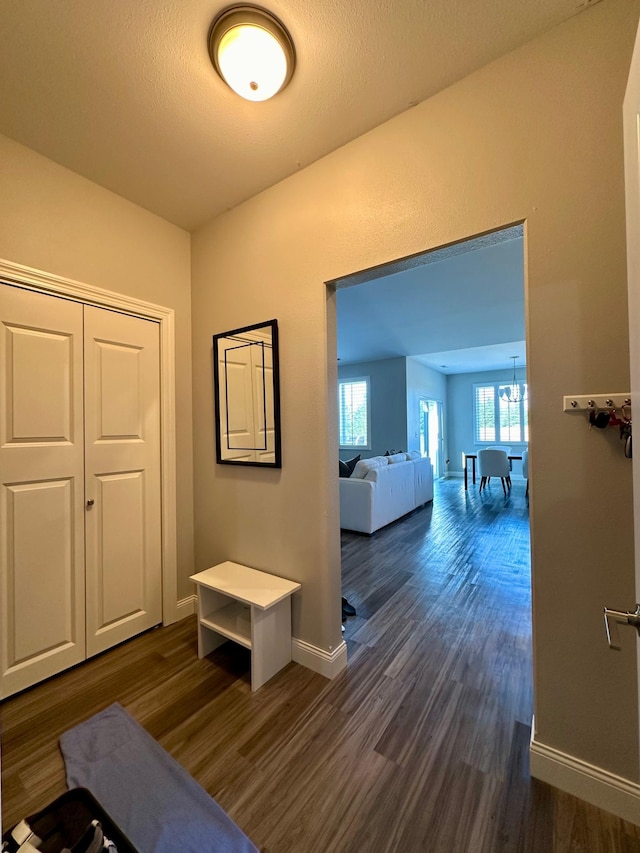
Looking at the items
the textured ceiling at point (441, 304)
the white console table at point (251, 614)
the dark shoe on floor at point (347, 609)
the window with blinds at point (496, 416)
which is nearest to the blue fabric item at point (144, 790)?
the white console table at point (251, 614)

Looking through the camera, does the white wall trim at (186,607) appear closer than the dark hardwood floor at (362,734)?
No

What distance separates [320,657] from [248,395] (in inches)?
60.3

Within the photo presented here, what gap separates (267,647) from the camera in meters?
1.78

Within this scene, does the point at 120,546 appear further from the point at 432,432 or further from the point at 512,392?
the point at 512,392

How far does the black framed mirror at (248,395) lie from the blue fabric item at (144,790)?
4.35ft

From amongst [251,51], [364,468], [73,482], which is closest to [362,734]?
[73,482]

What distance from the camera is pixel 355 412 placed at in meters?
7.63

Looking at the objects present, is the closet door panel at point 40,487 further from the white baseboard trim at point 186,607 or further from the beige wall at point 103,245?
the white baseboard trim at point 186,607

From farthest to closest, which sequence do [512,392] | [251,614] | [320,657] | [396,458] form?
1. [512,392]
2. [396,458]
3. [320,657]
4. [251,614]

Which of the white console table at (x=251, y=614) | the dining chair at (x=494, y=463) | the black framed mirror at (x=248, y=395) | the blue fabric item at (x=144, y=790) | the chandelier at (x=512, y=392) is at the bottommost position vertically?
the blue fabric item at (x=144, y=790)

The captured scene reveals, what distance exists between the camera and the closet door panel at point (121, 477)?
6.42ft

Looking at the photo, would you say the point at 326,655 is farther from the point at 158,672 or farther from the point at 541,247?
the point at 541,247

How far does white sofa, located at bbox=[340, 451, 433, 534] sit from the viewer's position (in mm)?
4078

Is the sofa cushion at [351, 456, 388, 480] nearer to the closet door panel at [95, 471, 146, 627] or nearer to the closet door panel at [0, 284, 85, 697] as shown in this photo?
the closet door panel at [95, 471, 146, 627]
